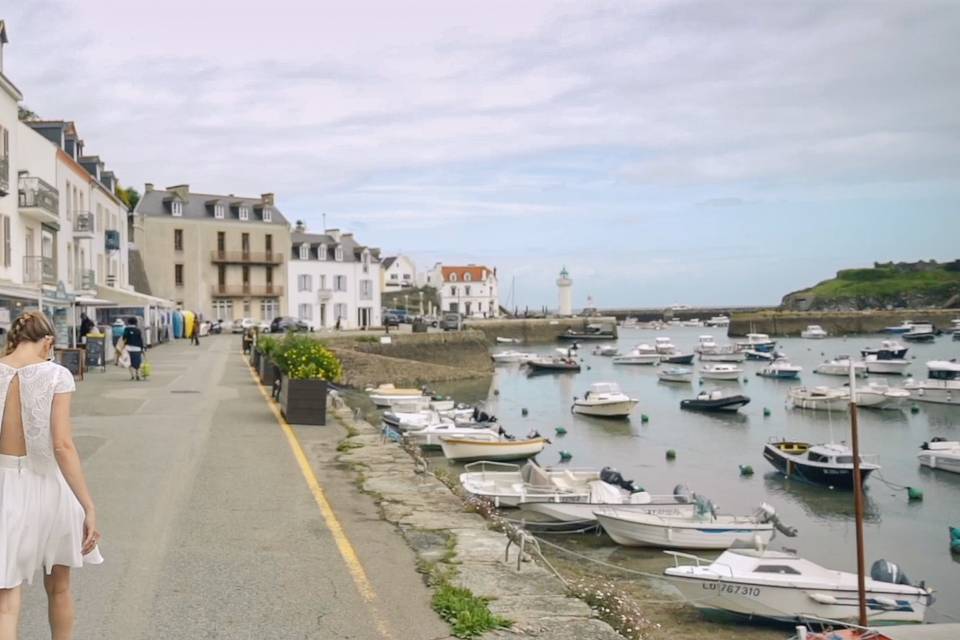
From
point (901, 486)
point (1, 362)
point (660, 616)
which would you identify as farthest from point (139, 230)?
point (1, 362)

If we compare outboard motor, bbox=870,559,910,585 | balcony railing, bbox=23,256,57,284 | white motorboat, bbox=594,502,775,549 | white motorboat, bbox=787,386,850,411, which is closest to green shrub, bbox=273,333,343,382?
white motorboat, bbox=594,502,775,549

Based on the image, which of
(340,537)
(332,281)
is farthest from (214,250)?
(340,537)

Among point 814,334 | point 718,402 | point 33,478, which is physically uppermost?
point 33,478

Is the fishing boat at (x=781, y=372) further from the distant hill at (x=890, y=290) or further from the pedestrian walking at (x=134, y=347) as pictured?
the distant hill at (x=890, y=290)

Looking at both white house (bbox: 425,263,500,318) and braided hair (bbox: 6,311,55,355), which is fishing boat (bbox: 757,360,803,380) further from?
white house (bbox: 425,263,500,318)

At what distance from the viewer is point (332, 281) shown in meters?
82.8

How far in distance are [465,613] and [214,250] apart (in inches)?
2874

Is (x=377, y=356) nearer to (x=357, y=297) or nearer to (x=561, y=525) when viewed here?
(x=357, y=297)

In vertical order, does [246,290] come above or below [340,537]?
above

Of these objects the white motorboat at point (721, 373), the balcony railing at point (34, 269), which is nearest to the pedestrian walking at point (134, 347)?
the balcony railing at point (34, 269)

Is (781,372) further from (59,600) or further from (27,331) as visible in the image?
(27,331)

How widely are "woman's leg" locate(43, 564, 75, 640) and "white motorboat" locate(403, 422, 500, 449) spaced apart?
23.6 metres

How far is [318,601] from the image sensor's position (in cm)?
668

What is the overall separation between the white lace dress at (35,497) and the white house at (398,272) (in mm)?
133862
